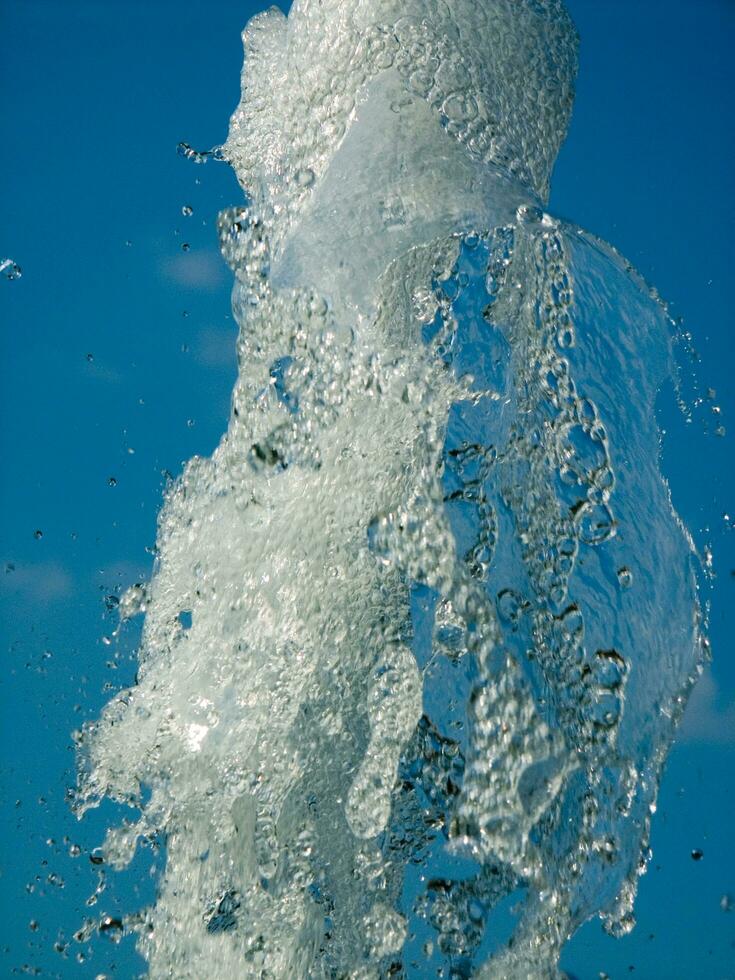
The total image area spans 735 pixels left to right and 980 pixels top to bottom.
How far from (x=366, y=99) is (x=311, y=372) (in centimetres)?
75

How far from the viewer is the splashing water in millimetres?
2516

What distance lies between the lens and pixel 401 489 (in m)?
2.53

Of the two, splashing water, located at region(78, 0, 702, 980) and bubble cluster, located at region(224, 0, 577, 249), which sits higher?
bubble cluster, located at region(224, 0, 577, 249)

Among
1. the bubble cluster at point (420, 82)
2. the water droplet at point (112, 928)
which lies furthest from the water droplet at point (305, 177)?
the water droplet at point (112, 928)

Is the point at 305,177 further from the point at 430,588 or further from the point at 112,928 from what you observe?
the point at 112,928

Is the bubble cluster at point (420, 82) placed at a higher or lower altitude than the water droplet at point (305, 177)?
higher

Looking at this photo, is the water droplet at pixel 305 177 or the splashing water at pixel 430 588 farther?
the water droplet at pixel 305 177

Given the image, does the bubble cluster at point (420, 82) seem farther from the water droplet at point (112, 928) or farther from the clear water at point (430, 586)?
the water droplet at point (112, 928)

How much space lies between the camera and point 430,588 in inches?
100

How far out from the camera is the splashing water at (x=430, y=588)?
8.25 ft

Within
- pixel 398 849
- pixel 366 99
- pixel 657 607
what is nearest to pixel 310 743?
pixel 398 849

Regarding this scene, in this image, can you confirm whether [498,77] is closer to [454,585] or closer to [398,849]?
[454,585]

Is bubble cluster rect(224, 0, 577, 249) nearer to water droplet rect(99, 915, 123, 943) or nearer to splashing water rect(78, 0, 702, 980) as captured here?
splashing water rect(78, 0, 702, 980)

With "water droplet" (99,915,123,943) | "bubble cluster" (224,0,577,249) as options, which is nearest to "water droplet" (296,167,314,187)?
"bubble cluster" (224,0,577,249)
